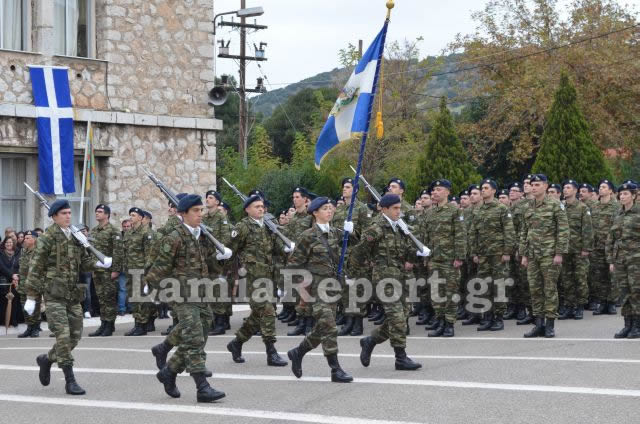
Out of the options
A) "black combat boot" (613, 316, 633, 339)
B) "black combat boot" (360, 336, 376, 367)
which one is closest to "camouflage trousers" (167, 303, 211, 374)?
"black combat boot" (360, 336, 376, 367)

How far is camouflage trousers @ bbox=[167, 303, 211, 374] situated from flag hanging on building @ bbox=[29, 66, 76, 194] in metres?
12.2

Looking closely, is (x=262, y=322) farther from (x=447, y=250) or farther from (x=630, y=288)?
(x=630, y=288)

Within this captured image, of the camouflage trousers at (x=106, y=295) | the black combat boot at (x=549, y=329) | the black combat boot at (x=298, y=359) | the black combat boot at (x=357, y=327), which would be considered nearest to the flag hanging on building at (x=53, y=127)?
the camouflage trousers at (x=106, y=295)

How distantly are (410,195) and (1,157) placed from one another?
1223 cm

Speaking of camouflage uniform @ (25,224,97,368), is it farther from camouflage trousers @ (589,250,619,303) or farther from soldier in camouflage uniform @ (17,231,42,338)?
camouflage trousers @ (589,250,619,303)

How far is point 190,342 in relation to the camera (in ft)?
31.7

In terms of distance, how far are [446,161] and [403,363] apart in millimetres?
17592

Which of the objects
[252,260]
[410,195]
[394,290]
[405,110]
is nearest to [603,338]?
[394,290]

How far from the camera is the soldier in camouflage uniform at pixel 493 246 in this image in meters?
15.4

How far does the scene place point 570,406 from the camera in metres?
8.66

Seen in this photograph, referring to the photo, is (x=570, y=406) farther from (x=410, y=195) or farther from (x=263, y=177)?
(x=263, y=177)

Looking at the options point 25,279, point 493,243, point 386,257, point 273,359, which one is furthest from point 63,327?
point 25,279

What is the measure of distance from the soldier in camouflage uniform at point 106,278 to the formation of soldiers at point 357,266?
2cm

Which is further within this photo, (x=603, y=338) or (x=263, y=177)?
(x=263, y=177)
